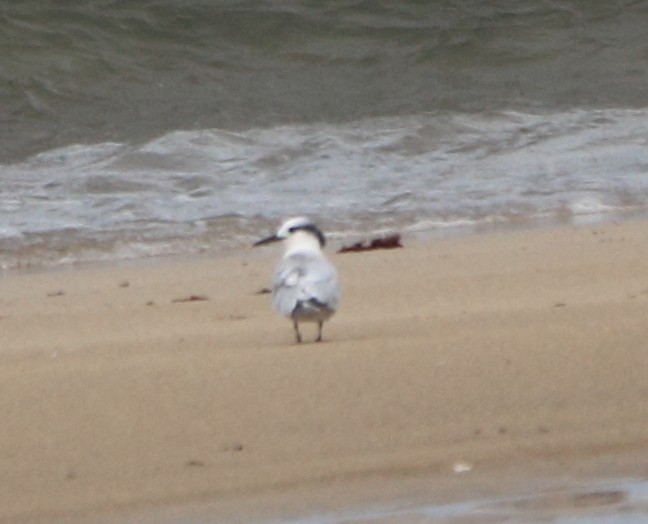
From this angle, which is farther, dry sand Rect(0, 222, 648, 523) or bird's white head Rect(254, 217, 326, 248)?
bird's white head Rect(254, 217, 326, 248)

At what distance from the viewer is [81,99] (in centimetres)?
1352

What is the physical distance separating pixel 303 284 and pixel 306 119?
731 cm

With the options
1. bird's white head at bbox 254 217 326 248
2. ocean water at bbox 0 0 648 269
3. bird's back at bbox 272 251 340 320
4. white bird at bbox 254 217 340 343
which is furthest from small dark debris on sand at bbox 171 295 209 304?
ocean water at bbox 0 0 648 269

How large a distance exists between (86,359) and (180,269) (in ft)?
8.37

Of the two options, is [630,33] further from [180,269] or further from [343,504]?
[343,504]

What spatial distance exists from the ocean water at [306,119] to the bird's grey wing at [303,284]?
277 cm

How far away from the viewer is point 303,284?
16.1 feet

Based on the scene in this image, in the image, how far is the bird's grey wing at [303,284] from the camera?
488cm

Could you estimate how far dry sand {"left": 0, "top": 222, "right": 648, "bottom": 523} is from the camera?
3.57 metres

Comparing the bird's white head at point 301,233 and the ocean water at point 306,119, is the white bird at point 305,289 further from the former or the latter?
the ocean water at point 306,119

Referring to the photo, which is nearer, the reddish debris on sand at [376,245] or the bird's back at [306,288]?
the bird's back at [306,288]

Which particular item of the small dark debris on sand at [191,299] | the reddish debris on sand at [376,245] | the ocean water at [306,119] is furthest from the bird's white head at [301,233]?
the ocean water at [306,119]

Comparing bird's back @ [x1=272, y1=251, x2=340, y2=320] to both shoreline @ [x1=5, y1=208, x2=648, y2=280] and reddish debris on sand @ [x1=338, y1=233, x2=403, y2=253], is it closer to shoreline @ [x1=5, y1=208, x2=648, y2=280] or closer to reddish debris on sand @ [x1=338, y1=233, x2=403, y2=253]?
reddish debris on sand @ [x1=338, y1=233, x2=403, y2=253]

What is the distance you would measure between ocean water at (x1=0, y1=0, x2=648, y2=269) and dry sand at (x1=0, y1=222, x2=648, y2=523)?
113 inches
